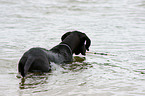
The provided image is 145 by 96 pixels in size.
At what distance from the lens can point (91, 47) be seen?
35.9 ft

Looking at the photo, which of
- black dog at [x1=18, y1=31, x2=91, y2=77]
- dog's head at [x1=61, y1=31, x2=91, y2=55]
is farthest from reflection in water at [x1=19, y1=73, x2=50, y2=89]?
dog's head at [x1=61, y1=31, x2=91, y2=55]

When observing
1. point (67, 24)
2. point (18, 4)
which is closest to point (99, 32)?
point (67, 24)

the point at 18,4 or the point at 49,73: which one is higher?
the point at 18,4

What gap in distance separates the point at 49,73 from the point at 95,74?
3.77 feet

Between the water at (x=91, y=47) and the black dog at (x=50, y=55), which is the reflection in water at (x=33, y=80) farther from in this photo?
the black dog at (x=50, y=55)

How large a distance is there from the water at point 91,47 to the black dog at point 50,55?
0.24m

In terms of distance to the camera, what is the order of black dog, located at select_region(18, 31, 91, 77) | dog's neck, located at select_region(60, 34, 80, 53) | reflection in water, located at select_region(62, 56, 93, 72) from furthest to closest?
1. dog's neck, located at select_region(60, 34, 80, 53)
2. reflection in water, located at select_region(62, 56, 93, 72)
3. black dog, located at select_region(18, 31, 91, 77)

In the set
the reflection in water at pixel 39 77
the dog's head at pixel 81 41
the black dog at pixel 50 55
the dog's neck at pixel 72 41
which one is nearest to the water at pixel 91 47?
the reflection in water at pixel 39 77

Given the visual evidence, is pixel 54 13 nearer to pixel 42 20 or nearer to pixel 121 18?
pixel 42 20

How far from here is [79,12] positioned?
768 inches

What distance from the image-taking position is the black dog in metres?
6.91

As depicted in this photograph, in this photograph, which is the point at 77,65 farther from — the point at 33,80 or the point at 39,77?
the point at 33,80

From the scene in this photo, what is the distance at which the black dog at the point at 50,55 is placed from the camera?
691 centimetres

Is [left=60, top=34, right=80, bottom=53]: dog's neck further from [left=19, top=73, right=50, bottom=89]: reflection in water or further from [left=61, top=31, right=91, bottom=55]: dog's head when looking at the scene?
[left=19, top=73, right=50, bottom=89]: reflection in water
